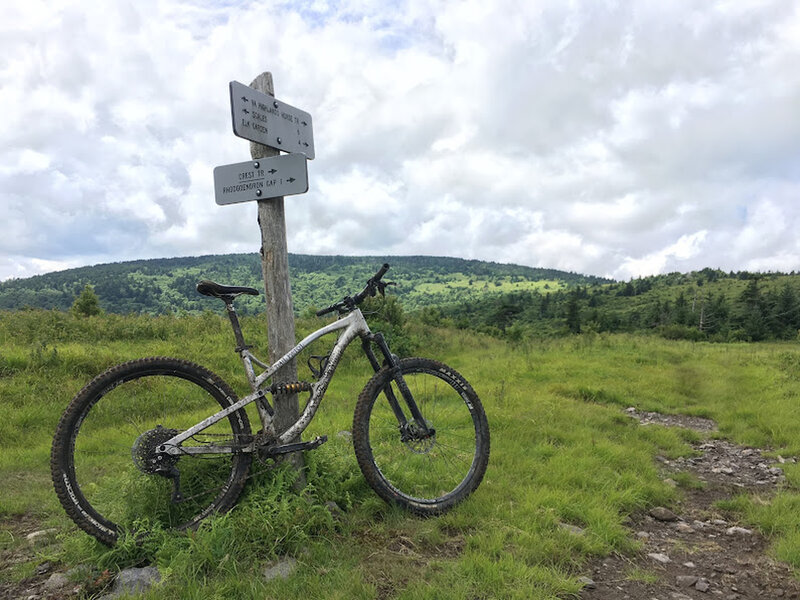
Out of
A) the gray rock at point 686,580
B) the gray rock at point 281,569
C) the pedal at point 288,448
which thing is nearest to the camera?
the gray rock at point 281,569

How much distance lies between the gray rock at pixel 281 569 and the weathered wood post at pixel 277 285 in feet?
2.95

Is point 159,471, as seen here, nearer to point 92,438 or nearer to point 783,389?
point 92,438

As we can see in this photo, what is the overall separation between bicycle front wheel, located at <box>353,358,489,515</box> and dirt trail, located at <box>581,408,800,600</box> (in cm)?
154

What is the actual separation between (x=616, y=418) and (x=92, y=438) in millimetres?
8585

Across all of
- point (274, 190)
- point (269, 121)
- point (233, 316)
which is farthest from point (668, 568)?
point (269, 121)

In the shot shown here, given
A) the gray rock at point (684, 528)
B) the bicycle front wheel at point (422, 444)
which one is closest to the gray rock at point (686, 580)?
the gray rock at point (684, 528)

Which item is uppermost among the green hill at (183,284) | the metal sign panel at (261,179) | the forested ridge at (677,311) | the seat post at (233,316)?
the green hill at (183,284)

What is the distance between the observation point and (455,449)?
532cm

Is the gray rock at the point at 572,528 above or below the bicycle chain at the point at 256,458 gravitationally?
below

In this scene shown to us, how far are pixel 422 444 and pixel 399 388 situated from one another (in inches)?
26.7

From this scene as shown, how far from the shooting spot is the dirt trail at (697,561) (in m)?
3.62

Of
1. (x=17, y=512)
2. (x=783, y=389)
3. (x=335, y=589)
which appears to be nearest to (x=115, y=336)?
(x=17, y=512)

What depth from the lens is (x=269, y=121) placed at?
439 centimetres

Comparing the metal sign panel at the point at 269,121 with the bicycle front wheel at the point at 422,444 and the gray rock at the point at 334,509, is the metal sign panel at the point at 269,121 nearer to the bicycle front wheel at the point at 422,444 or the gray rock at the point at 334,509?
the bicycle front wheel at the point at 422,444
